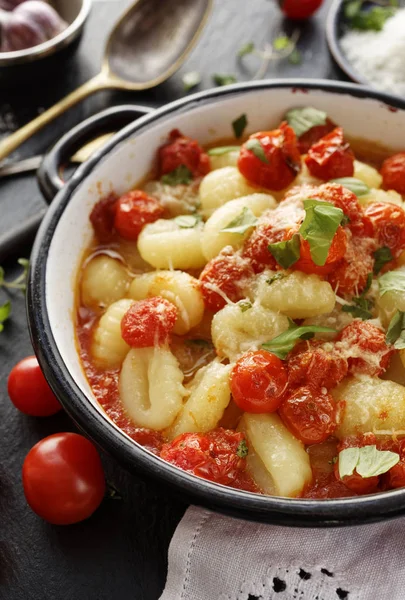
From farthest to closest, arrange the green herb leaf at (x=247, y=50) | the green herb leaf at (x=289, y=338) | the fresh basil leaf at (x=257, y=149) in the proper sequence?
the green herb leaf at (x=247, y=50) → the fresh basil leaf at (x=257, y=149) → the green herb leaf at (x=289, y=338)

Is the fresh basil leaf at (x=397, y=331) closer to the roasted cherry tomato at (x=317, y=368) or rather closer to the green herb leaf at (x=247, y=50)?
the roasted cherry tomato at (x=317, y=368)

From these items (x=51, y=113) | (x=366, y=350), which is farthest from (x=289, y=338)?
(x=51, y=113)

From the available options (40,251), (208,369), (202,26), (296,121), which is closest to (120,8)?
(202,26)

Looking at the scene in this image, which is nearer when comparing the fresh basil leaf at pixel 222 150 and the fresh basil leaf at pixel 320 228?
the fresh basil leaf at pixel 320 228

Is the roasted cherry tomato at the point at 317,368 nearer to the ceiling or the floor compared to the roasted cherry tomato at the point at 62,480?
nearer to the ceiling

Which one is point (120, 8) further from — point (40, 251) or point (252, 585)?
point (252, 585)

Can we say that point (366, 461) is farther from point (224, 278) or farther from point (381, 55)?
point (381, 55)

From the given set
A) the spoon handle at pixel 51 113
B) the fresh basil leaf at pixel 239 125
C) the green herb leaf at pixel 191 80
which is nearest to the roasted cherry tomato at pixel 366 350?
the fresh basil leaf at pixel 239 125

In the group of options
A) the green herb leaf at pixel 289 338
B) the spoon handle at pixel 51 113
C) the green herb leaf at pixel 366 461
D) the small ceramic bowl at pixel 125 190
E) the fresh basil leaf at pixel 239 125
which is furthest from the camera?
the spoon handle at pixel 51 113
